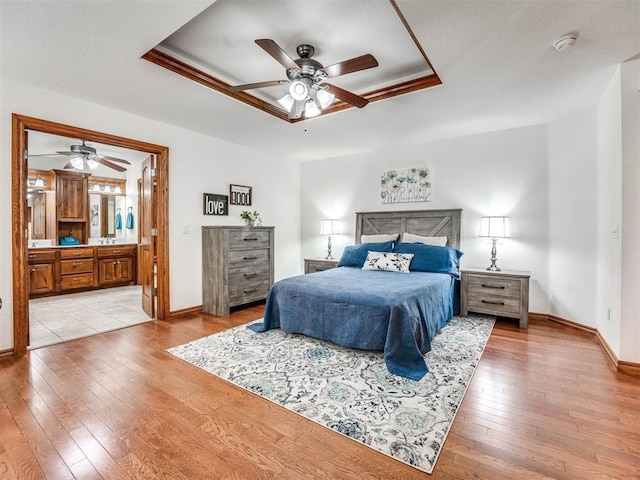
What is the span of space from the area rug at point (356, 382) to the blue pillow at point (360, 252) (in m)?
1.40

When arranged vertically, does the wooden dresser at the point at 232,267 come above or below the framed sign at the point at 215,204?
below

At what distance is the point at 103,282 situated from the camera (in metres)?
5.72

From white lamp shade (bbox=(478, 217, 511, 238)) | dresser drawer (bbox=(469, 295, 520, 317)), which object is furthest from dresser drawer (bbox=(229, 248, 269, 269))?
white lamp shade (bbox=(478, 217, 511, 238))

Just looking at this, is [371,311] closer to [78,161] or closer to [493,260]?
[493,260]

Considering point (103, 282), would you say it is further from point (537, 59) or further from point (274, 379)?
point (537, 59)

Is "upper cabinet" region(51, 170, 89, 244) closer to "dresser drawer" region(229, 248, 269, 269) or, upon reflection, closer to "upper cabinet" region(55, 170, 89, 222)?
"upper cabinet" region(55, 170, 89, 222)

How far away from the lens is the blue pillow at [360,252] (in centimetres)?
429

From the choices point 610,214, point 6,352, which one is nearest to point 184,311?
point 6,352

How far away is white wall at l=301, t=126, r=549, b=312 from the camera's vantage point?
3.82 meters

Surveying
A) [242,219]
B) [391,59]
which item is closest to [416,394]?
[391,59]

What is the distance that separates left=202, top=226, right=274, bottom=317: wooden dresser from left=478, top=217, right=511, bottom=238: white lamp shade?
2.98m

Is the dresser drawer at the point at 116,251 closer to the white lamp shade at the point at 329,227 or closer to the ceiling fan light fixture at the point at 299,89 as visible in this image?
the white lamp shade at the point at 329,227

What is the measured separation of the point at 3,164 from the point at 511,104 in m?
4.86

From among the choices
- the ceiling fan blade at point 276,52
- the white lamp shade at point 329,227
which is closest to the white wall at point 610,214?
the ceiling fan blade at point 276,52
